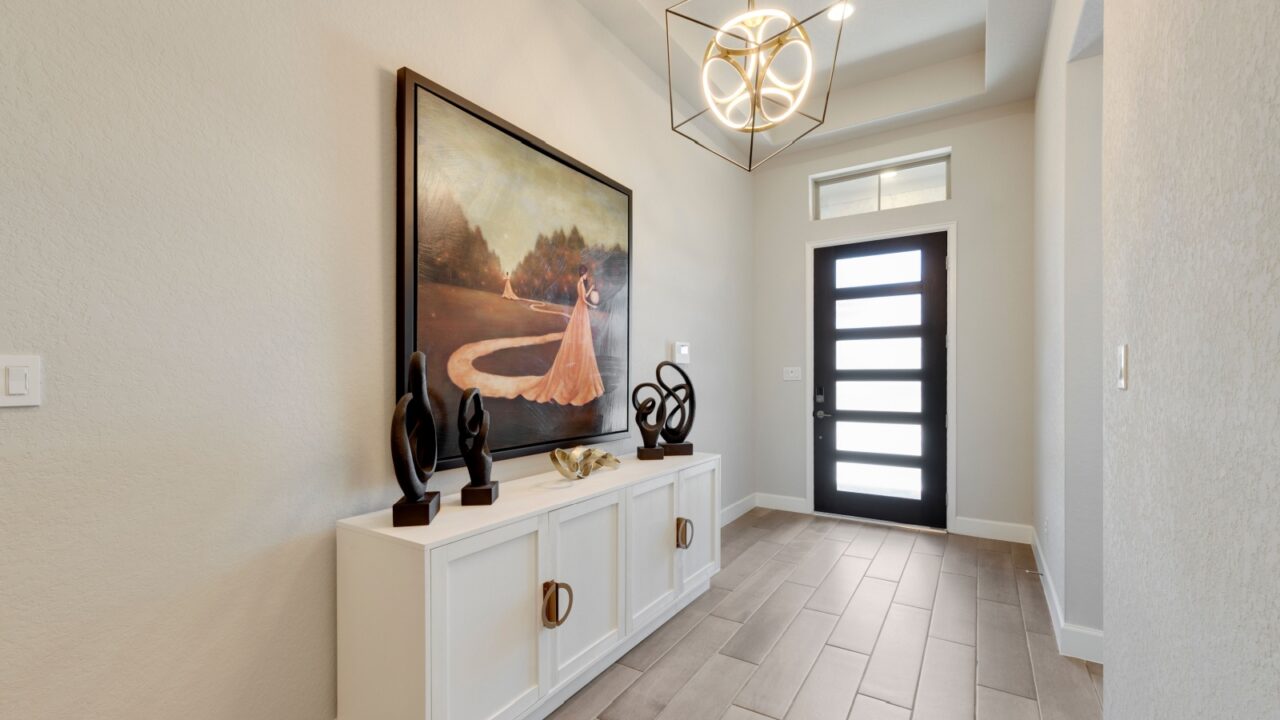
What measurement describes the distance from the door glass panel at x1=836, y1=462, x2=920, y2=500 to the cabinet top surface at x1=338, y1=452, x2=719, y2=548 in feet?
7.12

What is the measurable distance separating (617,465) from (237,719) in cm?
156

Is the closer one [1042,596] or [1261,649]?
[1261,649]

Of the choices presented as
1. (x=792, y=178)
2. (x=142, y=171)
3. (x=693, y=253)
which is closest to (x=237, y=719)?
(x=142, y=171)

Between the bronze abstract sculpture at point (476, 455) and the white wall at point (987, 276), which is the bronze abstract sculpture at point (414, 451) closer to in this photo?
the bronze abstract sculpture at point (476, 455)

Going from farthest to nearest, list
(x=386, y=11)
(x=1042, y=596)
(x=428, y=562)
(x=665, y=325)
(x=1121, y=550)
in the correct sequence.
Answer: (x=665, y=325)
(x=1042, y=596)
(x=386, y=11)
(x=428, y=562)
(x=1121, y=550)

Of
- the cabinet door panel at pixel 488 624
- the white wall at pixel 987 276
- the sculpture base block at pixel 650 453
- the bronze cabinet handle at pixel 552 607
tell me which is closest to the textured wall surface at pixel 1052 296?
the white wall at pixel 987 276

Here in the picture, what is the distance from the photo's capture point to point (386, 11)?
1.84 meters

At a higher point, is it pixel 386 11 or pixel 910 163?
pixel 910 163

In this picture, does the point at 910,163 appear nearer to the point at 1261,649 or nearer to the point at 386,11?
the point at 386,11

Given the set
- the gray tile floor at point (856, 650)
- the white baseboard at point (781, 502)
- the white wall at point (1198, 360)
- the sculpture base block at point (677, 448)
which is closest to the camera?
the white wall at point (1198, 360)

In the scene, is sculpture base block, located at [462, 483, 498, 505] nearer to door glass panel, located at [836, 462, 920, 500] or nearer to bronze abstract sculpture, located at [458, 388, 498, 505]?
bronze abstract sculpture, located at [458, 388, 498, 505]

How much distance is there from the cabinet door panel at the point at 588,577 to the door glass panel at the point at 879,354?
281 centimetres

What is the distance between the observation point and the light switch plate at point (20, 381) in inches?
44.1

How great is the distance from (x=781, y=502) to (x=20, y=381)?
4386 mm
